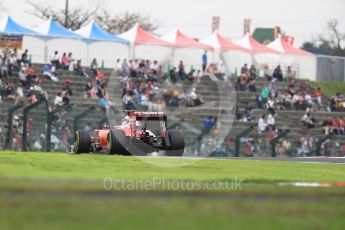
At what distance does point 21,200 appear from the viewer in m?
10.6

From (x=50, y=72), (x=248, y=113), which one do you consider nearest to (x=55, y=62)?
(x=50, y=72)

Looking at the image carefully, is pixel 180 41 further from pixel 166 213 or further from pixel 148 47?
pixel 166 213

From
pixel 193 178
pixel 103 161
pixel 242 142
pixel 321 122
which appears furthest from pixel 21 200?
pixel 321 122

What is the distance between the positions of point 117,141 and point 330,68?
40.7 metres

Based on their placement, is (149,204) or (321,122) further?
(321,122)

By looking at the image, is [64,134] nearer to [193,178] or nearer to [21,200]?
[193,178]

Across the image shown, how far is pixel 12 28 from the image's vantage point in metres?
44.3

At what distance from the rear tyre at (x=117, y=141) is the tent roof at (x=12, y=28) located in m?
21.1

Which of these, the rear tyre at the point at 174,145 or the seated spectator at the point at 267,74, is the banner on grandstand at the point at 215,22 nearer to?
the seated spectator at the point at 267,74

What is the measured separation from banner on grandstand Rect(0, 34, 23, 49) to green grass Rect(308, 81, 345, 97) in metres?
18.6

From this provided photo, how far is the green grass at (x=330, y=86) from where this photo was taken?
2099 inches

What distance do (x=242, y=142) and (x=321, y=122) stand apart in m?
8.41

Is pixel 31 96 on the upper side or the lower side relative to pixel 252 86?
lower

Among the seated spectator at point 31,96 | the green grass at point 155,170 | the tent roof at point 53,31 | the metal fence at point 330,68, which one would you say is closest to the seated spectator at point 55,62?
the seated spectator at point 31,96
